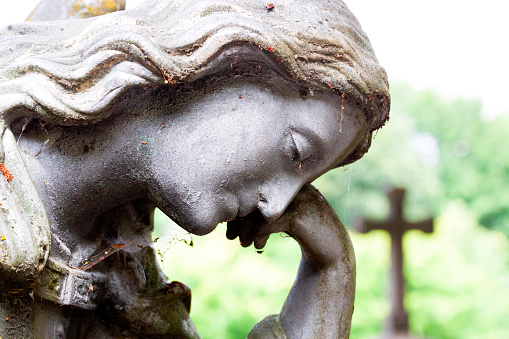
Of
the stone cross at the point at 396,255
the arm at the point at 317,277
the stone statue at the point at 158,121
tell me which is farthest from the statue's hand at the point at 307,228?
the stone cross at the point at 396,255

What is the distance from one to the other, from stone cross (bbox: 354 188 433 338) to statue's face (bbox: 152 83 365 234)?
168cm

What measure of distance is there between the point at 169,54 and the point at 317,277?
20.9 inches

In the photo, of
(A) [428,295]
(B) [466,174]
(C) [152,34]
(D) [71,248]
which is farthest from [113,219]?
(B) [466,174]

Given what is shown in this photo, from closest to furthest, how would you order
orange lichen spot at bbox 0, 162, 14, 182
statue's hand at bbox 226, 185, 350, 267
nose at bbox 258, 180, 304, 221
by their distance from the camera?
orange lichen spot at bbox 0, 162, 14, 182
nose at bbox 258, 180, 304, 221
statue's hand at bbox 226, 185, 350, 267

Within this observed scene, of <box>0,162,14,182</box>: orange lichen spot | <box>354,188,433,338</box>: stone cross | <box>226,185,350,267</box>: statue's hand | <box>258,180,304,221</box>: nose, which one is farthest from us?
<box>354,188,433,338</box>: stone cross

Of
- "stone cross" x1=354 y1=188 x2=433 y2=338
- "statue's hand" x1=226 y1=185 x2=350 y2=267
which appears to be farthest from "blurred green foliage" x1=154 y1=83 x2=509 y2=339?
"statue's hand" x1=226 y1=185 x2=350 y2=267

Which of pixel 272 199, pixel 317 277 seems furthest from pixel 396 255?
pixel 272 199

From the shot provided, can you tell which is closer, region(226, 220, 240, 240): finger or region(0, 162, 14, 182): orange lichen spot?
region(0, 162, 14, 182): orange lichen spot

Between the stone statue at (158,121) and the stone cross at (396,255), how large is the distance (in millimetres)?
1657

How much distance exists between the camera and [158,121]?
89cm

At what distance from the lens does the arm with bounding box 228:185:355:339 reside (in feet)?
3.62

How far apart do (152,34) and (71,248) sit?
1.23 feet

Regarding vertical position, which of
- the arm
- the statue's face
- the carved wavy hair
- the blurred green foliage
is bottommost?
the blurred green foliage

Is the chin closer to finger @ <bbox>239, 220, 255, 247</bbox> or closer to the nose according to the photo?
the nose
